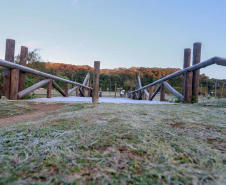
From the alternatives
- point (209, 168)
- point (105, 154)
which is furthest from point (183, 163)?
point (105, 154)

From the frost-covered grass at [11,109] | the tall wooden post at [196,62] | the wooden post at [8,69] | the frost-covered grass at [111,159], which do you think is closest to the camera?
the frost-covered grass at [111,159]

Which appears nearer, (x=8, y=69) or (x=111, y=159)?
(x=111, y=159)

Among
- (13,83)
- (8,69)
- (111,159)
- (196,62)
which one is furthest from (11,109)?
(196,62)

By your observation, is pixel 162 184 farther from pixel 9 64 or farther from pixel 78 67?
pixel 78 67

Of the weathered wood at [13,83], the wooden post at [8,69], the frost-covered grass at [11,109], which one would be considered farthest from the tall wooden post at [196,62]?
the wooden post at [8,69]

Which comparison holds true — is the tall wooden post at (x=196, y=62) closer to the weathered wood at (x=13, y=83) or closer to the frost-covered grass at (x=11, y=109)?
the frost-covered grass at (x=11, y=109)

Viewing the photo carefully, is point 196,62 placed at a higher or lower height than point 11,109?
higher

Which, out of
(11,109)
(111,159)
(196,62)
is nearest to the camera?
(111,159)

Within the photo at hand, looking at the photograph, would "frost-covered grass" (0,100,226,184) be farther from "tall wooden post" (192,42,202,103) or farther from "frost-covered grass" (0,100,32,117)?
"tall wooden post" (192,42,202,103)

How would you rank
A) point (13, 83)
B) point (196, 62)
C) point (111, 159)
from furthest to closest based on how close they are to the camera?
1. point (196, 62)
2. point (13, 83)
3. point (111, 159)

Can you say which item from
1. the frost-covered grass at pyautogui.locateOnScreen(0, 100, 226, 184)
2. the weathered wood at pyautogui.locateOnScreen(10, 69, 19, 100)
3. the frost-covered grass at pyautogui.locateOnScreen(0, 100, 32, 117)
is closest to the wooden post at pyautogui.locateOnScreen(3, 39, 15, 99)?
the weathered wood at pyautogui.locateOnScreen(10, 69, 19, 100)

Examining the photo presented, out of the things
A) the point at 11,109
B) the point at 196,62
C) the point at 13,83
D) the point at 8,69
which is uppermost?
the point at 196,62

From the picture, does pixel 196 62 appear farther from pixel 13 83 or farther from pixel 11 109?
pixel 13 83

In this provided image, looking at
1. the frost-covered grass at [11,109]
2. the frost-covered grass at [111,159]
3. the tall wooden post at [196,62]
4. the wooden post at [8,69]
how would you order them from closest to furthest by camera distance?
the frost-covered grass at [111,159] → the frost-covered grass at [11,109] → the wooden post at [8,69] → the tall wooden post at [196,62]
